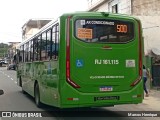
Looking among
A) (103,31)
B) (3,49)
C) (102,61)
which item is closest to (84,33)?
(103,31)

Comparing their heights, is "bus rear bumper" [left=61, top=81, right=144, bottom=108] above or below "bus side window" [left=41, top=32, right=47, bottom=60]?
below

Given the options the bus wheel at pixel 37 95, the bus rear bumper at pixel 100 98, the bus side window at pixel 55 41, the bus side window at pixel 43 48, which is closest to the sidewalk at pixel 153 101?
the bus rear bumper at pixel 100 98

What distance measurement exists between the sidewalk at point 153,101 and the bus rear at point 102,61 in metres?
3.56

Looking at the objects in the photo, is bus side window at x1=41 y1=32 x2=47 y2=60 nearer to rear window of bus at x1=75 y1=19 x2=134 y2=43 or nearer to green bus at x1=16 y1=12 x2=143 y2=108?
green bus at x1=16 y1=12 x2=143 y2=108

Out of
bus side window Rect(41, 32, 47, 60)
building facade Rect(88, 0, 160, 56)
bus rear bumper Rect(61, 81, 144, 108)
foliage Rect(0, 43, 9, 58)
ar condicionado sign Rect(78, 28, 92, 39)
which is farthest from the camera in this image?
foliage Rect(0, 43, 9, 58)

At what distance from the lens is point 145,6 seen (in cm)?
2898

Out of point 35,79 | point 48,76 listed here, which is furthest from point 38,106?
point 48,76

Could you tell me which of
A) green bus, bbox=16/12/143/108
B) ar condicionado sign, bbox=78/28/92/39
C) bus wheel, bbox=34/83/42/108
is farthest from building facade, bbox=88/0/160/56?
Result: ar condicionado sign, bbox=78/28/92/39

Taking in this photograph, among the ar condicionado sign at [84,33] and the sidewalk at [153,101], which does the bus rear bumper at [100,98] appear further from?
the sidewalk at [153,101]

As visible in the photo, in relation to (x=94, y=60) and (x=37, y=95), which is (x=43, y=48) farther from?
(x=94, y=60)

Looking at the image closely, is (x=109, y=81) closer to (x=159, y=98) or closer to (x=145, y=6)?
(x=159, y=98)

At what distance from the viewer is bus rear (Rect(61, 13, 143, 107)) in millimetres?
10266

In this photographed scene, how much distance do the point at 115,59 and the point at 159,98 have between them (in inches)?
285

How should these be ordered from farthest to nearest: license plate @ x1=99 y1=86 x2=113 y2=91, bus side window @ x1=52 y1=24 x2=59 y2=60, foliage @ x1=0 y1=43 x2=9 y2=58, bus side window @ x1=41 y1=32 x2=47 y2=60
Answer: foliage @ x1=0 y1=43 x2=9 y2=58 → bus side window @ x1=41 y1=32 x2=47 y2=60 → bus side window @ x1=52 y1=24 x2=59 y2=60 → license plate @ x1=99 y1=86 x2=113 y2=91
